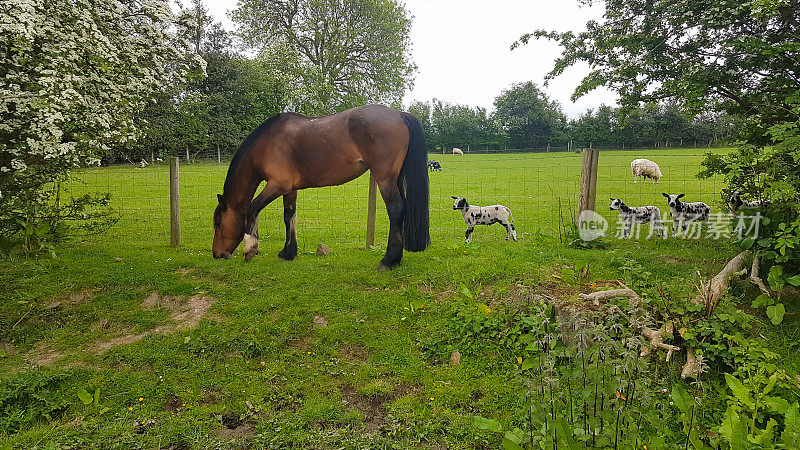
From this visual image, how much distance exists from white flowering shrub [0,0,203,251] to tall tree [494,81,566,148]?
→ 48.6m

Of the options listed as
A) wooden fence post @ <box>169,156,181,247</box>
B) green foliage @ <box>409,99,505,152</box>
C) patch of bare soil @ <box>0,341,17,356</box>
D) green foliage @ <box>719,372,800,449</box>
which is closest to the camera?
green foliage @ <box>719,372,800,449</box>

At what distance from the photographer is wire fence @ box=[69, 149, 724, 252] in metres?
9.22

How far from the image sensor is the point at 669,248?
22.4 feet

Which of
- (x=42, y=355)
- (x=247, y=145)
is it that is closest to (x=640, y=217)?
(x=247, y=145)

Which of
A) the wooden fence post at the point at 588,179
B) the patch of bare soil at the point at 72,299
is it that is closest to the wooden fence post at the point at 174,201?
the patch of bare soil at the point at 72,299

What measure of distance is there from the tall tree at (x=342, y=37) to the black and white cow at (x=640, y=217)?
19.2 meters

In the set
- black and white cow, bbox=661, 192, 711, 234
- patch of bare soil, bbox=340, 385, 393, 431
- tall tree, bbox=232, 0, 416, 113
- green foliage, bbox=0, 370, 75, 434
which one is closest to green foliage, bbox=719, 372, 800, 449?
patch of bare soil, bbox=340, 385, 393, 431

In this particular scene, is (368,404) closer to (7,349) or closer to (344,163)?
(344,163)

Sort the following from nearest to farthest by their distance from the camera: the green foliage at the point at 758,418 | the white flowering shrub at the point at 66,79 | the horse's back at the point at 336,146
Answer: the green foliage at the point at 758,418 → the white flowering shrub at the point at 66,79 → the horse's back at the point at 336,146

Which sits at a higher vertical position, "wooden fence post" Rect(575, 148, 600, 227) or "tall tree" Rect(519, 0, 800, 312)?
"tall tree" Rect(519, 0, 800, 312)

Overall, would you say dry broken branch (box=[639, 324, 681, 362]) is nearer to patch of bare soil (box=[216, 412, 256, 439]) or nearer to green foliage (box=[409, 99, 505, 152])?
patch of bare soil (box=[216, 412, 256, 439])

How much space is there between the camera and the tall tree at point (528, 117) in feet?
170

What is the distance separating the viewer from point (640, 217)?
755 cm

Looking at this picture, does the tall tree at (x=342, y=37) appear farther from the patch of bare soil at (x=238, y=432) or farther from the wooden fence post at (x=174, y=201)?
the patch of bare soil at (x=238, y=432)
